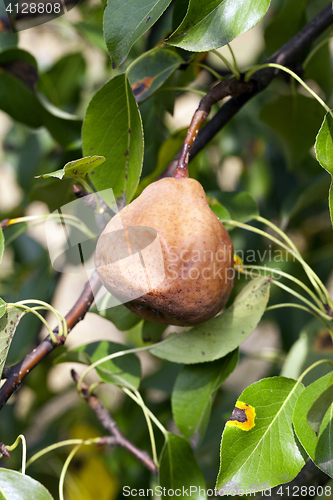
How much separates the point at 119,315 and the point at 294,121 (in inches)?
A: 19.0

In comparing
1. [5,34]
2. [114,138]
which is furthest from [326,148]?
[5,34]

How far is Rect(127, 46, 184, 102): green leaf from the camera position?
23.3 inches

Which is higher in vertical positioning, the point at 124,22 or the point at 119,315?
the point at 124,22

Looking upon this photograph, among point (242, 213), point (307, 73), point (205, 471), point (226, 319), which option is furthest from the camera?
point (205, 471)

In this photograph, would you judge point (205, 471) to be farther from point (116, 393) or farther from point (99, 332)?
point (99, 332)

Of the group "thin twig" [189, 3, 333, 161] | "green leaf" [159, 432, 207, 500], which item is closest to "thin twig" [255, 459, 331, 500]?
"green leaf" [159, 432, 207, 500]

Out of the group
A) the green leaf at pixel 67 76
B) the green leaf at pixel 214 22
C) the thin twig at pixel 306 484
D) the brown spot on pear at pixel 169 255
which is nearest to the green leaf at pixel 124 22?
the green leaf at pixel 214 22

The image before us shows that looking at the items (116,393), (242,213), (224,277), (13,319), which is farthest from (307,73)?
(116,393)

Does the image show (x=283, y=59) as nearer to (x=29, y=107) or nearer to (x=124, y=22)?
(x=124, y=22)

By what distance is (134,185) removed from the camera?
51 cm

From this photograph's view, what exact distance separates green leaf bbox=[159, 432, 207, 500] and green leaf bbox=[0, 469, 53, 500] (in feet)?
0.52

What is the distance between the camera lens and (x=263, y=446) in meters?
0.44

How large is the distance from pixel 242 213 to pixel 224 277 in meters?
0.26

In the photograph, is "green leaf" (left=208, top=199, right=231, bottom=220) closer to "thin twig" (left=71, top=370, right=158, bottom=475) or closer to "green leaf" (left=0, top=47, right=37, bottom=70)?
"thin twig" (left=71, top=370, right=158, bottom=475)
